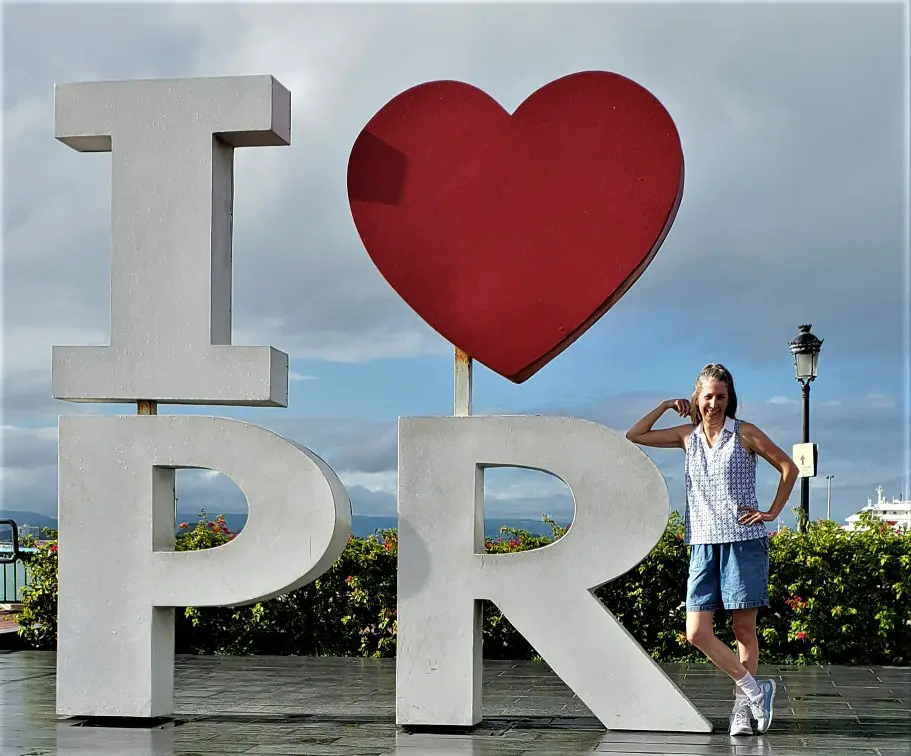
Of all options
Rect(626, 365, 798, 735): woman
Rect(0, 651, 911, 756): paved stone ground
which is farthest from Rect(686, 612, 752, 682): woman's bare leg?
Rect(0, 651, 911, 756): paved stone ground

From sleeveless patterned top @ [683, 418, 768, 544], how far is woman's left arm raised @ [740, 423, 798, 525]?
0.04m

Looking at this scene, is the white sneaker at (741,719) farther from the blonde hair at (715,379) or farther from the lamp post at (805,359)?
the lamp post at (805,359)

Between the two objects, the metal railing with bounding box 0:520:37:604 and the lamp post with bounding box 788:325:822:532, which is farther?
the lamp post with bounding box 788:325:822:532

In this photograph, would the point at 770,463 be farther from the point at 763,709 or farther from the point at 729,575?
the point at 763,709

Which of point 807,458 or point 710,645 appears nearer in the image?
point 710,645

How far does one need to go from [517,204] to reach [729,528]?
2.08m

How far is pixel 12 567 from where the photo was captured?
1221 centimetres

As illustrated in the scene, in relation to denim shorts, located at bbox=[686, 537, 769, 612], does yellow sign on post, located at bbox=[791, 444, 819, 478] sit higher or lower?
higher

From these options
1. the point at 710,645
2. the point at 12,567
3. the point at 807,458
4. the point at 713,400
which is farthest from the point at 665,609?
the point at 12,567

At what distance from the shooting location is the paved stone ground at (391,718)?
6.55m

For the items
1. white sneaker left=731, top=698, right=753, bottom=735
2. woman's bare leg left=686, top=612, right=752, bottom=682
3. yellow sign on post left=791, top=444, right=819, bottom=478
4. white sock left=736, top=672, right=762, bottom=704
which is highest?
yellow sign on post left=791, top=444, right=819, bottom=478

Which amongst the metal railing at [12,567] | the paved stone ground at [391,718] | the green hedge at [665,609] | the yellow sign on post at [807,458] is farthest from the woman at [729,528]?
the yellow sign on post at [807,458]

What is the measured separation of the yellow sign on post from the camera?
15.4 m

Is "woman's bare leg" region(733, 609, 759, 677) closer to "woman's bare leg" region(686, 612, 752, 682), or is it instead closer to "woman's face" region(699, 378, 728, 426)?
"woman's bare leg" region(686, 612, 752, 682)
